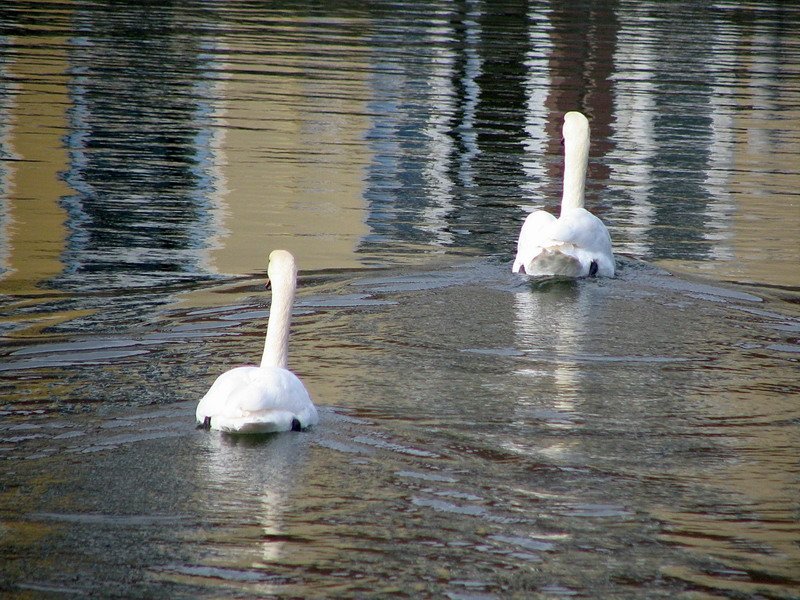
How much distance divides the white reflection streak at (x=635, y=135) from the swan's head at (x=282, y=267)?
529 cm

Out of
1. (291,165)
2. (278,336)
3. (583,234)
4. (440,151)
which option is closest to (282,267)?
(278,336)

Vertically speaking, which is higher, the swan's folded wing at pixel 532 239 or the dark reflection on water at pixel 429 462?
the swan's folded wing at pixel 532 239

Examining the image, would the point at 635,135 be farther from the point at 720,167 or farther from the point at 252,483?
the point at 252,483

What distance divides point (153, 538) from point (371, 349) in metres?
3.24

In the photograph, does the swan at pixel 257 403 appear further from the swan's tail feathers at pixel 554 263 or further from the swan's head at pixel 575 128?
the swan's head at pixel 575 128

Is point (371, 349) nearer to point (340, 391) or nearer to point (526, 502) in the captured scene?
point (340, 391)

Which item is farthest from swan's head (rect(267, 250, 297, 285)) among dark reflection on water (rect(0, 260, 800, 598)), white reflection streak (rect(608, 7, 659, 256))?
white reflection streak (rect(608, 7, 659, 256))

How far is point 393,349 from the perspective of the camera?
30.3 feet

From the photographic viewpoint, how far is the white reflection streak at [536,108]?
16.4 metres

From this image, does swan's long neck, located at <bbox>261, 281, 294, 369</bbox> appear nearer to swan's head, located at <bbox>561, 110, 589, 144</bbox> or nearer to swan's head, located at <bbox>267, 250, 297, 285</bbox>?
swan's head, located at <bbox>267, 250, 297, 285</bbox>

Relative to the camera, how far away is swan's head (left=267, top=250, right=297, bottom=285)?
8.12 metres

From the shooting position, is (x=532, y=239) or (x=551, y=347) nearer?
(x=551, y=347)

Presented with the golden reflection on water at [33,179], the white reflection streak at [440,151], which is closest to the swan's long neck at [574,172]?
the white reflection streak at [440,151]

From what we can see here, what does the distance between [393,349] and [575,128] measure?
4853 millimetres
